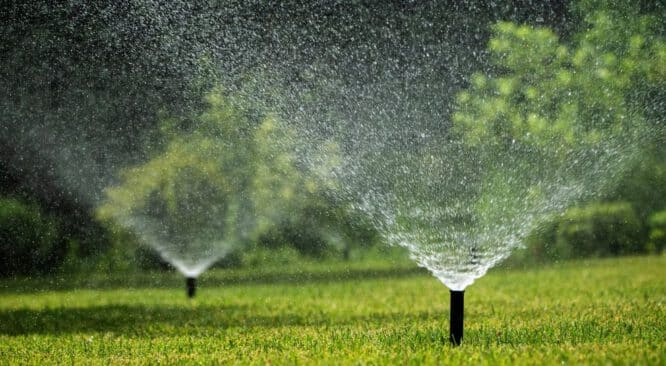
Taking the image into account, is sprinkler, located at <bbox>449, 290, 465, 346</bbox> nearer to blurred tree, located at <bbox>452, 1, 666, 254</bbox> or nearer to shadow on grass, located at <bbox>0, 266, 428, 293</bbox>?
blurred tree, located at <bbox>452, 1, 666, 254</bbox>

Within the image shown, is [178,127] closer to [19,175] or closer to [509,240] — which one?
[19,175]

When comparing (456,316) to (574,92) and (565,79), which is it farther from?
(574,92)

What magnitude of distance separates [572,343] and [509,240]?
87 centimetres

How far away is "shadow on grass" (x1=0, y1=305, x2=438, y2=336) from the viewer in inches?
271

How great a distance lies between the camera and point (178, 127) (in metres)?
11.6

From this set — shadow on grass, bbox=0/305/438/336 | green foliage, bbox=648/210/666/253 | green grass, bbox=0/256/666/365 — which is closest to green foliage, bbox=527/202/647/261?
green foliage, bbox=648/210/666/253

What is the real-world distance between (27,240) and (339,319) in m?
8.76

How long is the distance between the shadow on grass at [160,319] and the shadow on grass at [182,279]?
124 inches

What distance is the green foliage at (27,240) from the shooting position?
12680 mm

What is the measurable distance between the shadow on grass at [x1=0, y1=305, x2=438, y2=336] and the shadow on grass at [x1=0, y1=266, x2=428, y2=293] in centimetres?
316

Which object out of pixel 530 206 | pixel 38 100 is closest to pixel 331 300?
pixel 530 206

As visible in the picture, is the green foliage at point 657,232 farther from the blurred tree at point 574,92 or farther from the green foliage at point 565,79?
the green foliage at point 565,79

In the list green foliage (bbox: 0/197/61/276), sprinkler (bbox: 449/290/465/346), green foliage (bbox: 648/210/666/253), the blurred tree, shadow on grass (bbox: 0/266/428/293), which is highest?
the blurred tree

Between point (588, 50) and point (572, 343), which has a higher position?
point (588, 50)
